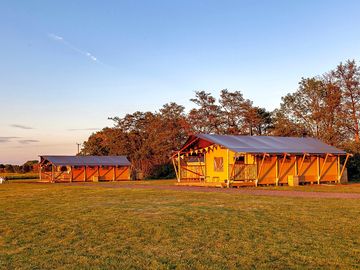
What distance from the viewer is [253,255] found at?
7.46m

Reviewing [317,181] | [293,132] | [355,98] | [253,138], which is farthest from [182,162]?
[355,98]

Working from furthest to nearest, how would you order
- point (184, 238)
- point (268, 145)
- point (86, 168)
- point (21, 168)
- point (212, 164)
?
point (21, 168)
point (86, 168)
point (212, 164)
point (268, 145)
point (184, 238)

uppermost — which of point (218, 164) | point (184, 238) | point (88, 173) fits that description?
point (218, 164)

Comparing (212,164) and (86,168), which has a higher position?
(212,164)

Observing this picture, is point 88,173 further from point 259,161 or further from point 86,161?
point 259,161

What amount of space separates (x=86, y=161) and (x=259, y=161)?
957 inches

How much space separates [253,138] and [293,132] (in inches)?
744

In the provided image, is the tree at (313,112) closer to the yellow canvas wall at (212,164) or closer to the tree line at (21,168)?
the yellow canvas wall at (212,164)

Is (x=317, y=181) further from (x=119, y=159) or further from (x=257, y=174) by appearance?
(x=119, y=159)

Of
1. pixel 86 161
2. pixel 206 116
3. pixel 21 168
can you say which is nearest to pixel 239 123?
pixel 206 116

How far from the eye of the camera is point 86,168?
48812 millimetres

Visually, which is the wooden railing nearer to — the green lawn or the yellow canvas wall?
the yellow canvas wall

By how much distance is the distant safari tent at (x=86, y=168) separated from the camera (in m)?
47.3

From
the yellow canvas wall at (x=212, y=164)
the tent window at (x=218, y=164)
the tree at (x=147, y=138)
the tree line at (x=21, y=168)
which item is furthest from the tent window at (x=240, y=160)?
the tree line at (x=21, y=168)
